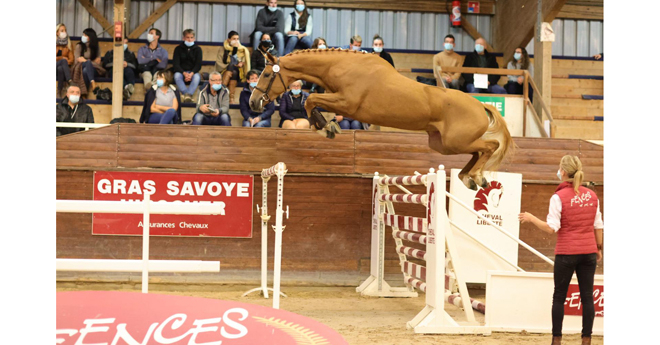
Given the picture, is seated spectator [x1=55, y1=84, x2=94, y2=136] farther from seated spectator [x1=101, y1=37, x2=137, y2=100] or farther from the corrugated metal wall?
the corrugated metal wall

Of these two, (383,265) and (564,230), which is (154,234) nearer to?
(383,265)

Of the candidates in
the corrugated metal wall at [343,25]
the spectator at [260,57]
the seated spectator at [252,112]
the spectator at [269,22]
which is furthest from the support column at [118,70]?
the corrugated metal wall at [343,25]

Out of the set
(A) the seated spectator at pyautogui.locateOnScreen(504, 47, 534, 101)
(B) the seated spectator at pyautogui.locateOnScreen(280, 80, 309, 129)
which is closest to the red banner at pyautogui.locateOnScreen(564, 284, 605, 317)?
(B) the seated spectator at pyautogui.locateOnScreen(280, 80, 309, 129)

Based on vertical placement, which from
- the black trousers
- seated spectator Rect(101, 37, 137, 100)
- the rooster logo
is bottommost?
the black trousers

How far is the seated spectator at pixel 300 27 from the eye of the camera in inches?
377

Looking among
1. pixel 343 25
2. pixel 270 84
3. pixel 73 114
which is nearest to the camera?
pixel 270 84

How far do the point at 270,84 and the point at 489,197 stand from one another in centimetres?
377

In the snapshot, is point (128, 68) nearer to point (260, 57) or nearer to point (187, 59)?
point (187, 59)

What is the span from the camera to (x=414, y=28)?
11508 millimetres

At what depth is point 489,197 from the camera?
724 centimetres

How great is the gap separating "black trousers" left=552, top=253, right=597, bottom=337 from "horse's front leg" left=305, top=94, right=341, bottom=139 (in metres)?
1.83

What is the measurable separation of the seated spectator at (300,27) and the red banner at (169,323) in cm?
785

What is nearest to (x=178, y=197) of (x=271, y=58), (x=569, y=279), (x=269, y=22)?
(x=271, y=58)

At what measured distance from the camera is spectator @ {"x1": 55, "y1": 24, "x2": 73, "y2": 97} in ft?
29.6
